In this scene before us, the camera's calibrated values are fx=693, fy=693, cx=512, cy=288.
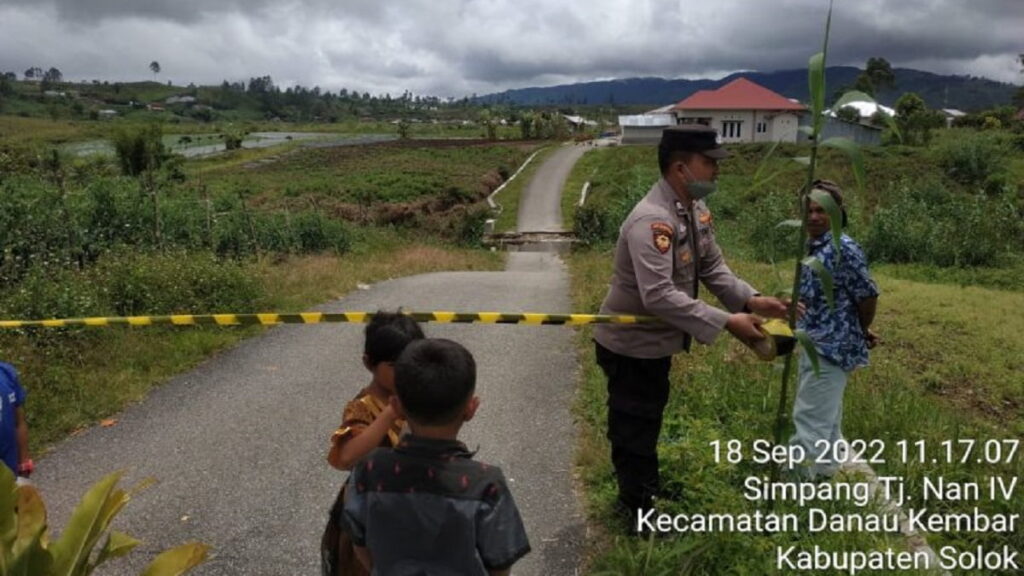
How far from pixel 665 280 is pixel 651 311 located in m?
0.15

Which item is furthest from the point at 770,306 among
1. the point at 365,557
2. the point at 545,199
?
the point at 545,199

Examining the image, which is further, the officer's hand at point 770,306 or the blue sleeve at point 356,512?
the officer's hand at point 770,306

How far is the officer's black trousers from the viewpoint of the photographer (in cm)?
323

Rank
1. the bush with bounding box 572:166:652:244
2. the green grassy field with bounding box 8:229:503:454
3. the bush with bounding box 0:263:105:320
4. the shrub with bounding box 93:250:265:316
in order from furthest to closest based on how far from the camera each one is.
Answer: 1. the bush with bounding box 572:166:652:244
2. the shrub with bounding box 93:250:265:316
3. the bush with bounding box 0:263:105:320
4. the green grassy field with bounding box 8:229:503:454

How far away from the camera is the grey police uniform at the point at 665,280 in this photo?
292 cm

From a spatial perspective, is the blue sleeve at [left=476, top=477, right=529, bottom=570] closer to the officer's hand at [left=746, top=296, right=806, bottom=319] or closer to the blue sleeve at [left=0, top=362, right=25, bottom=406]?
the officer's hand at [left=746, top=296, right=806, bottom=319]

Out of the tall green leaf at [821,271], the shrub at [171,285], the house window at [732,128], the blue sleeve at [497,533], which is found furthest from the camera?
the house window at [732,128]

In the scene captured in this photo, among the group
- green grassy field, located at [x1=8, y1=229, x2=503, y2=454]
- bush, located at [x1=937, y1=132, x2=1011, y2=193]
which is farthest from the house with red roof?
green grassy field, located at [x1=8, y1=229, x2=503, y2=454]

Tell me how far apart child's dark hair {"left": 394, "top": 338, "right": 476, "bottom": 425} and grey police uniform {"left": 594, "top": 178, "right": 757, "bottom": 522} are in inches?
50.6

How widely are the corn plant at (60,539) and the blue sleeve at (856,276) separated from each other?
317 centimetres

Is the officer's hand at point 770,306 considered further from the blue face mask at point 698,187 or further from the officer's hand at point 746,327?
the blue face mask at point 698,187

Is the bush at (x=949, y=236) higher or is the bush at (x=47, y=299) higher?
the bush at (x=47, y=299)

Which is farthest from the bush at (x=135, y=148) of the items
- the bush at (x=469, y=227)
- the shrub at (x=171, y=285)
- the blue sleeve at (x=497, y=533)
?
the blue sleeve at (x=497, y=533)

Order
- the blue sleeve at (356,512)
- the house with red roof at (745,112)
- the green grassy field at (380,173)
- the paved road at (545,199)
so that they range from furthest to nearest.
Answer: the house with red roof at (745,112) < the green grassy field at (380,173) < the paved road at (545,199) < the blue sleeve at (356,512)
